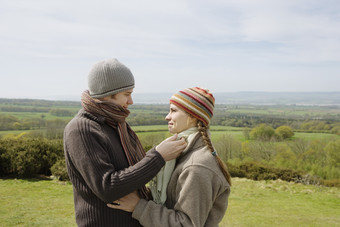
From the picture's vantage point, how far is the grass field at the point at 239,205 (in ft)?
30.2

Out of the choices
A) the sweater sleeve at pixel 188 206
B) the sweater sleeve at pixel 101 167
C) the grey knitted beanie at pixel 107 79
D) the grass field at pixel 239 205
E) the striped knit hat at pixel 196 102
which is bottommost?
the grass field at pixel 239 205

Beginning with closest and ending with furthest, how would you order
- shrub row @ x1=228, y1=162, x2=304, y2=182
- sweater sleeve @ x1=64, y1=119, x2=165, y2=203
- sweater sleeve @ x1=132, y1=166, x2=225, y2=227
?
sweater sleeve @ x1=64, y1=119, x2=165, y2=203 → sweater sleeve @ x1=132, y1=166, x2=225, y2=227 → shrub row @ x1=228, y1=162, x2=304, y2=182

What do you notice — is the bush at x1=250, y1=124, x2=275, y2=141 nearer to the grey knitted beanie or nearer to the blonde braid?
the blonde braid

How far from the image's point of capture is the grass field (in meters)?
9.22

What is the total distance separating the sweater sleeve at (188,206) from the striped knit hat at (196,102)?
0.44m

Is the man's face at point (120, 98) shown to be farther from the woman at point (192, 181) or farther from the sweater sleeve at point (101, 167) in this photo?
the woman at point (192, 181)

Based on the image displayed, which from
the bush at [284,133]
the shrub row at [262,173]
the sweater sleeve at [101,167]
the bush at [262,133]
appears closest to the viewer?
the sweater sleeve at [101,167]

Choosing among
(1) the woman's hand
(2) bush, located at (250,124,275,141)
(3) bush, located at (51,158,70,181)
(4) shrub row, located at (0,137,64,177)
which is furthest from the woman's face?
(2) bush, located at (250,124,275,141)

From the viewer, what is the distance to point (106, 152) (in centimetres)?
181

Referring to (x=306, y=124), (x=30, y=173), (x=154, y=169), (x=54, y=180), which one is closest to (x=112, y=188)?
(x=154, y=169)

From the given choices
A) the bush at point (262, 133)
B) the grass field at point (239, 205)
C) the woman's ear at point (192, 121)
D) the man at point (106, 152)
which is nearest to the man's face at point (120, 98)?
the man at point (106, 152)

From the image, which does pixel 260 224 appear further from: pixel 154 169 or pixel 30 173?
pixel 30 173

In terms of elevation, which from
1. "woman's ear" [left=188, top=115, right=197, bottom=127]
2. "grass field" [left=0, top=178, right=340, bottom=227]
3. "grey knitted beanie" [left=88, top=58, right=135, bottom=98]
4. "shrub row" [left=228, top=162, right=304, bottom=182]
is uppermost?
"grey knitted beanie" [left=88, top=58, right=135, bottom=98]

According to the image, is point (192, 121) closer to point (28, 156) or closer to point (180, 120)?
point (180, 120)
